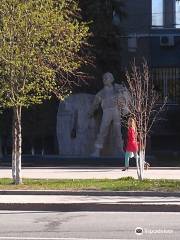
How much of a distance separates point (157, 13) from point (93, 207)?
29646mm

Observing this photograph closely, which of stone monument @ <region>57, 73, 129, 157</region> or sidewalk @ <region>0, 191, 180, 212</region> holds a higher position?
stone monument @ <region>57, 73, 129, 157</region>

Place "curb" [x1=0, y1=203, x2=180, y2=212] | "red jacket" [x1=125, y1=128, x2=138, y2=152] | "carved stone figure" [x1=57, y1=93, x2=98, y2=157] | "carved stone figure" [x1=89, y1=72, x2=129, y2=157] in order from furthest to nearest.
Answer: "carved stone figure" [x1=57, y1=93, x2=98, y2=157]
"carved stone figure" [x1=89, y1=72, x2=129, y2=157]
"red jacket" [x1=125, y1=128, x2=138, y2=152]
"curb" [x1=0, y1=203, x2=180, y2=212]

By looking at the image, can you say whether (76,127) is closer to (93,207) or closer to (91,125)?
(91,125)

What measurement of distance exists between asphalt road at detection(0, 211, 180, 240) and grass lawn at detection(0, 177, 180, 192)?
113 inches

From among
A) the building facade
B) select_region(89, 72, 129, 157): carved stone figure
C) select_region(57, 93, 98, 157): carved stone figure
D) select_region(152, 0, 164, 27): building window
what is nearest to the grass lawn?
select_region(89, 72, 129, 157): carved stone figure

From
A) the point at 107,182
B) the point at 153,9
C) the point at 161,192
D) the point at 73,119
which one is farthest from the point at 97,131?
the point at 153,9

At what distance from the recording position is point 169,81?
40812mm

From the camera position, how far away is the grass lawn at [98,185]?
16.4 metres

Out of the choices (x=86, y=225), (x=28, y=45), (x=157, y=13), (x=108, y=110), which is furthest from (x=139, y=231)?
(x=157, y=13)

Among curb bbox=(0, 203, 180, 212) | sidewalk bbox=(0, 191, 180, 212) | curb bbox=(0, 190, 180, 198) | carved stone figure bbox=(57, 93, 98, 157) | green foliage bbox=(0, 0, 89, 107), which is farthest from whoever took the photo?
carved stone figure bbox=(57, 93, 98, 157)

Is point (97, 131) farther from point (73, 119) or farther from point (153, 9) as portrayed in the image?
point (153, 9)

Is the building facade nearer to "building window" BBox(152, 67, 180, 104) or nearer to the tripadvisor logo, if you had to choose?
"building window" BBox(152, 67, 180, 104)

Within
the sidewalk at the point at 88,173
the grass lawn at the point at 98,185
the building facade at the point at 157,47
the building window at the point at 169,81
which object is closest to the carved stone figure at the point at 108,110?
the sidewalk at the point at 88,173

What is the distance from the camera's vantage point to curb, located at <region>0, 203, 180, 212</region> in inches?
541
